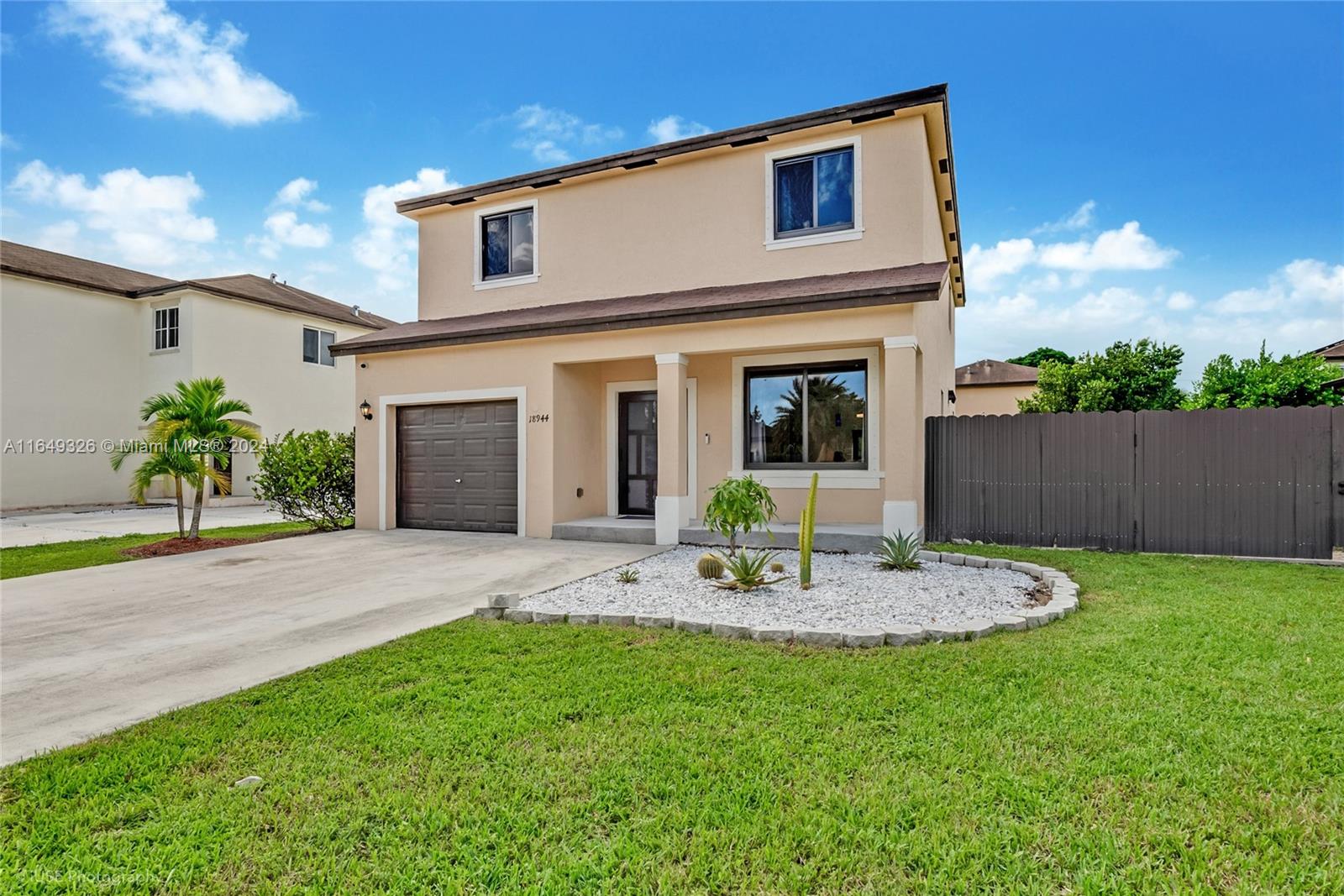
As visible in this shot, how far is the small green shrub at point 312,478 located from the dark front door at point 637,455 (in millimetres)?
5647

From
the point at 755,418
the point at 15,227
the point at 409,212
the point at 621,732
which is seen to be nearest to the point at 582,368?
the point at 755,418

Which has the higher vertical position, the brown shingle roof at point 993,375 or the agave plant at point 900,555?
the brown shingle roof at point 993,375

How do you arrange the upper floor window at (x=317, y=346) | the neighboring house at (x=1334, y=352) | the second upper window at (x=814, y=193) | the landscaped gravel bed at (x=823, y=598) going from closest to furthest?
1. the landscaped gravel bed at (x=823, y=598)
2. the second upper window at (x=814, y=193)
3. the neighboring house at (x=1334, y=352)
4. the upper floor window at (x=317, y=346)

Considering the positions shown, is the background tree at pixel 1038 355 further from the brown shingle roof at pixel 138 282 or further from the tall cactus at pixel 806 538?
the tall cactus at pixel 806 538

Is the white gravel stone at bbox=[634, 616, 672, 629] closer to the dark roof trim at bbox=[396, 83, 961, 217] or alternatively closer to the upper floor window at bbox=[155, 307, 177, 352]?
the dark roof trim at bbox=[396, 83, 961, 217]

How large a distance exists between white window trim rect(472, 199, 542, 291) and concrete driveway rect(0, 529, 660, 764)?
5386mm

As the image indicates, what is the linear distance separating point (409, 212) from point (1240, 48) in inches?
692

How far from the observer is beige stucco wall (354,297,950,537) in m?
9.51

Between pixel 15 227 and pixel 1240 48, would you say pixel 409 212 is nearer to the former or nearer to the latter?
pixel 15 227

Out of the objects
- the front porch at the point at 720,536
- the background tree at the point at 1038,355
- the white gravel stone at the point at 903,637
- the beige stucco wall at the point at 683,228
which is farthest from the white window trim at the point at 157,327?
the background tree at the point at 1038,355

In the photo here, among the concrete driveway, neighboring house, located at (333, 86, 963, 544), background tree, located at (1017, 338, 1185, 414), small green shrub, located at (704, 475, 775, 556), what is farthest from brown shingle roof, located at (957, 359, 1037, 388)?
small green shrub, located at (704, 475, 775, 556)

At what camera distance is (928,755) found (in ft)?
9.99

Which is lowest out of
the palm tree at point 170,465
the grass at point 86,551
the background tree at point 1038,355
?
the grass at point 86,551

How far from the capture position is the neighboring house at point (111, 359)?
729 inches
